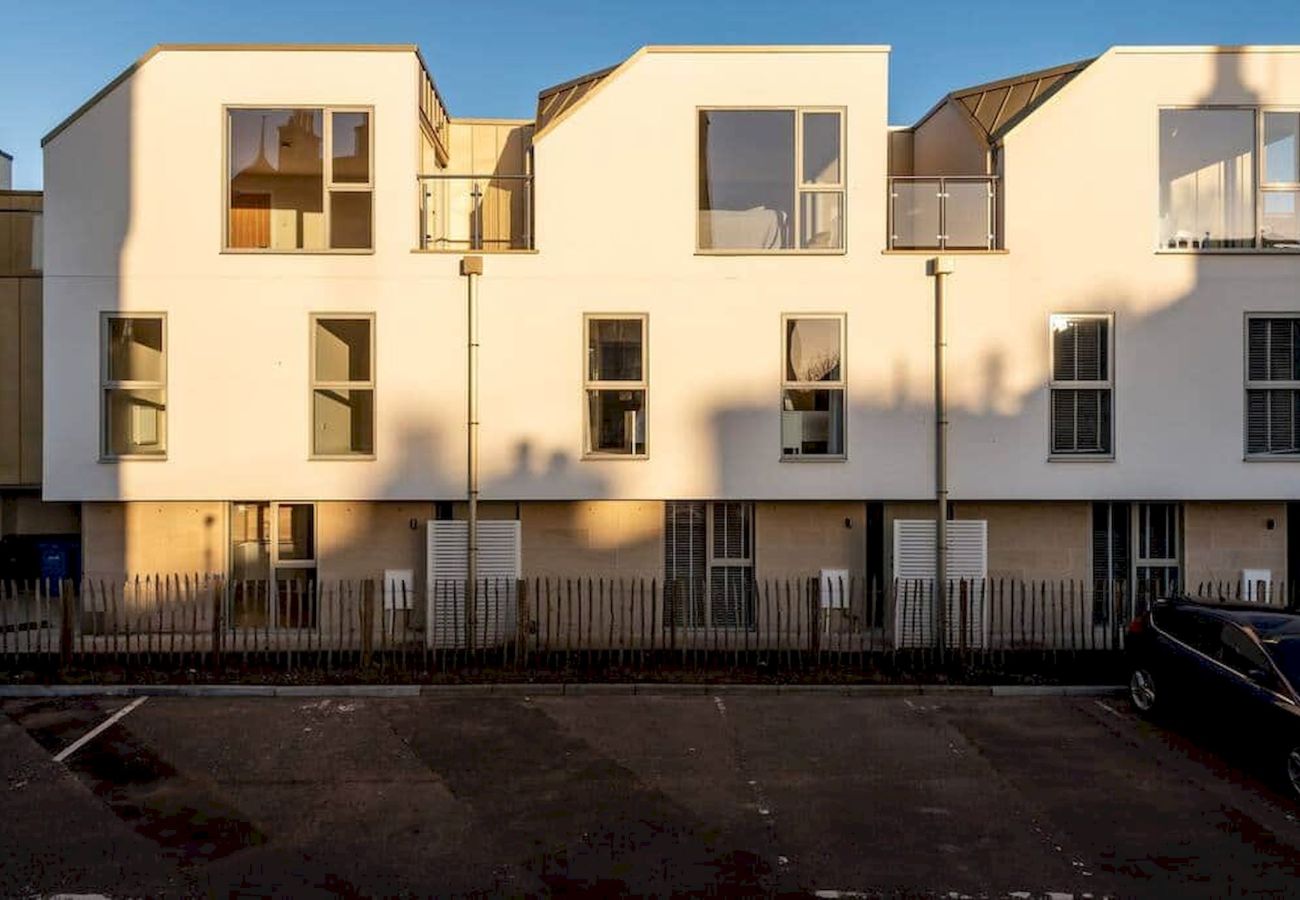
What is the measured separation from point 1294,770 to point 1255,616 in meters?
1.65

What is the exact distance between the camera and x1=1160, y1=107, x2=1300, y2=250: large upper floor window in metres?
12.2

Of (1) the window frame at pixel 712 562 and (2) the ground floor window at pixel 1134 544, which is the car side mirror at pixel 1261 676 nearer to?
(2) the ground floor window at pixel 1134 544

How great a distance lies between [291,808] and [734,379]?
25.3 ft

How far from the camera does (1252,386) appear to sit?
1219 cm

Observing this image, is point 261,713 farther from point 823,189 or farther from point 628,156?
point 823,189

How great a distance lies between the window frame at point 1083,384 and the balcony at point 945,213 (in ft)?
4.98

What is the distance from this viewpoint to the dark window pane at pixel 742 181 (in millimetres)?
12320

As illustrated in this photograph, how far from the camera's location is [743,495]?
1230 centimetres

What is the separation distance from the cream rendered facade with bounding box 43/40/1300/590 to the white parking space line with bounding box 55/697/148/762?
10.5ft

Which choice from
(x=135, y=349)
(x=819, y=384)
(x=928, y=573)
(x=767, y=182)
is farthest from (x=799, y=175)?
(x=135, y=349)

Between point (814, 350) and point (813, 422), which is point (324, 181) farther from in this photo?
point (813, 422)

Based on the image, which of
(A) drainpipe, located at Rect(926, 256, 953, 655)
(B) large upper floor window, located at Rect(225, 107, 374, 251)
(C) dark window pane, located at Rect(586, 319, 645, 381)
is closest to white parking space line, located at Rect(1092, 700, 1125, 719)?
(A) drainpipe, located at Rect(926, 256, 953, 655)

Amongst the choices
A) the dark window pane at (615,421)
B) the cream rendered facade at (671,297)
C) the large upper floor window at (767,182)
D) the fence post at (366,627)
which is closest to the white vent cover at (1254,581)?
the cream rendered facade at (671,297)

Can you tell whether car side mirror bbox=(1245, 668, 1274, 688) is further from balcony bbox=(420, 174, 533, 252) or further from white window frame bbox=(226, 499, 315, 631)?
white window frame bbox=(226, 499, 315, 631)
